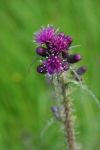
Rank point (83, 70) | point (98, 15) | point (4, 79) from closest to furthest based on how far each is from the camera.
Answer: point (83, 70)
point (4, 79)
point (98, 15)

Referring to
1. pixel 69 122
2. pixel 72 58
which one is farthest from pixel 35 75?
pixel 72 58

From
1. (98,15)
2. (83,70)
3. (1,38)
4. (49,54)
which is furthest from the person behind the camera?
(98,15)

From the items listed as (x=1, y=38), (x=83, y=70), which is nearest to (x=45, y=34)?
(x=83, y=70)

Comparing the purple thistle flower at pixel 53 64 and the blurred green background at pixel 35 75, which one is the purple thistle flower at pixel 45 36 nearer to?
the purple thistle flower at pixel 53 64

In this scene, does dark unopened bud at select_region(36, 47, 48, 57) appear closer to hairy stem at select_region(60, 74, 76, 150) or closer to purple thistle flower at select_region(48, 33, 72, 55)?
purple thistle flower at select_region(48, 33, 72, 55)

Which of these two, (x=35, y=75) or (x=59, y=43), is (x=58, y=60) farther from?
(x=35, y=75)

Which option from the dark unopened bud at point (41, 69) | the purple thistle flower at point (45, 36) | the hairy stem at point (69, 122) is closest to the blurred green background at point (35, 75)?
the hairy stem at point (69, 122)

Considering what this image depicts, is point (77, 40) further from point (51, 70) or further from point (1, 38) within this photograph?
point (51, 70)
